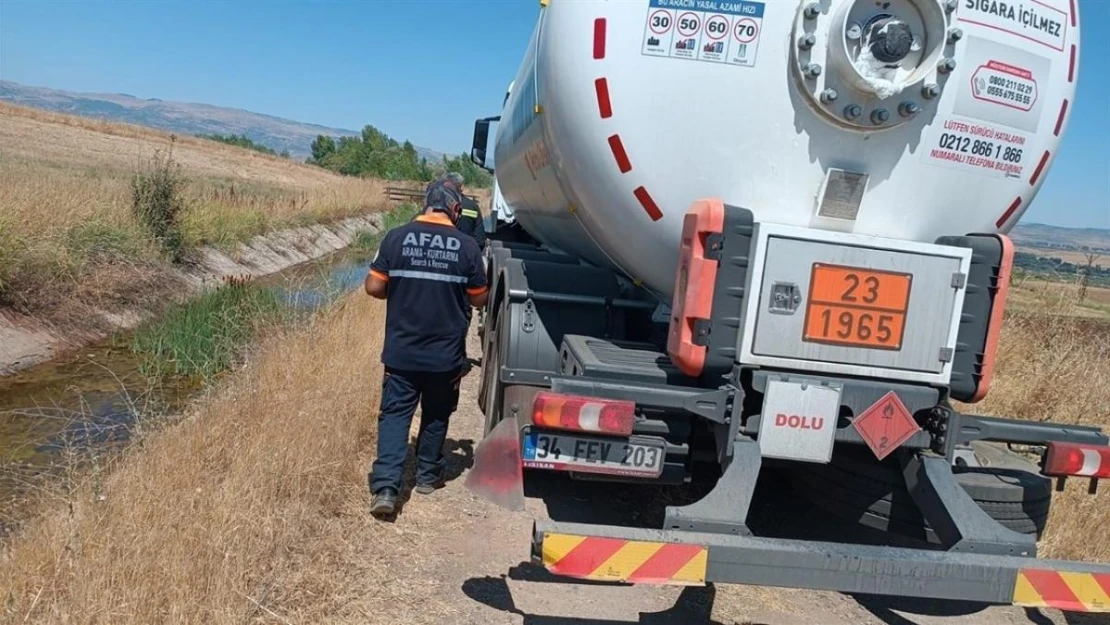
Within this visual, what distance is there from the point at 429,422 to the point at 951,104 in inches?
125

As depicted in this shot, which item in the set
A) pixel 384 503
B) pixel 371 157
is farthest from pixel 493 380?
pixel 371 157

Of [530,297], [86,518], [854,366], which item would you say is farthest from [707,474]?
[86,518]

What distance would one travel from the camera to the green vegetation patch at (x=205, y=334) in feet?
25.6

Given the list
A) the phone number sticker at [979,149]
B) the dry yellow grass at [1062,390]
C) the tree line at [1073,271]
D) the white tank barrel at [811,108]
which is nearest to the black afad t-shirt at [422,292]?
the white tank barrel at [811,108]

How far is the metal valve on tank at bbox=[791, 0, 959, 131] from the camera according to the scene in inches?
134

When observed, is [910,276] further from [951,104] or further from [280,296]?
[280,296]

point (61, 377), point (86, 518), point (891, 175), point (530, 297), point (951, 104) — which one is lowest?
point (61, 377)

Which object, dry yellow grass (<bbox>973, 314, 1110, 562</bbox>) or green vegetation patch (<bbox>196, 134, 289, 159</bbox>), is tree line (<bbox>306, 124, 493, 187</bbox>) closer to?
green vegetation patch (<bbox>196, 134, 289, 159</bbox>)

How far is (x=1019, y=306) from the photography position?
10125 millimetres

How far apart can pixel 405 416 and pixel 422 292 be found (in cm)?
71

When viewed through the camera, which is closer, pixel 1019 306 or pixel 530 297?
pixel 530 297

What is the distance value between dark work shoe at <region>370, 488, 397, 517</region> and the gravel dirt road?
0.20ft

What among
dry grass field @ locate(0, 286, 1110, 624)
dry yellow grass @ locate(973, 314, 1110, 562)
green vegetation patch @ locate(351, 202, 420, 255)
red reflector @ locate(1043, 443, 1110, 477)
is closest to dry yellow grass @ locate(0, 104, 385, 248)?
green vegetation patch @ locate(351, 202, 420, 255)

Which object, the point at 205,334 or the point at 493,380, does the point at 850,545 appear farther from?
the point at 205,334
